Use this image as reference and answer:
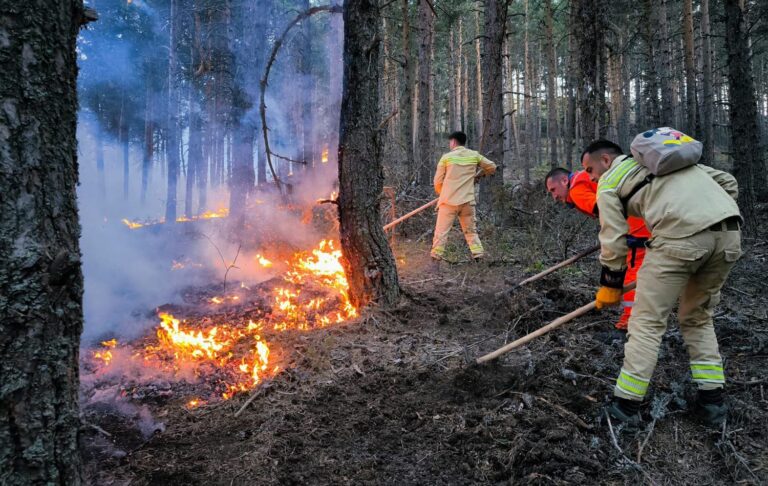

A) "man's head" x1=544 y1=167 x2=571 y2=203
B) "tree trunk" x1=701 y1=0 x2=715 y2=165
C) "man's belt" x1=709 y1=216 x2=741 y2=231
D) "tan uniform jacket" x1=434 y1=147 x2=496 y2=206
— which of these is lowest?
"man's belt" x1=709 y1=216 x2=741 y2=231

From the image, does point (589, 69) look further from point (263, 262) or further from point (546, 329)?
point (263, 262)

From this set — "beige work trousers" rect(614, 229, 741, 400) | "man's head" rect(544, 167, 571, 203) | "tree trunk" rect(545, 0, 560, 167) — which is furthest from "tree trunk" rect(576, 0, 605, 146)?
"tree trunk" rect(545, 0, 560, 167)

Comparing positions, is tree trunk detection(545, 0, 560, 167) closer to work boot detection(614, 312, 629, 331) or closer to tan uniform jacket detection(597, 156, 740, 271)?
work boot detection(614, 312, 629, 331)

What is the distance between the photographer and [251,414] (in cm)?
342

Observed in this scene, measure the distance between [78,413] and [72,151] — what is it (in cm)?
115

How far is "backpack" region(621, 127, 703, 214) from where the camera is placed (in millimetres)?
2887

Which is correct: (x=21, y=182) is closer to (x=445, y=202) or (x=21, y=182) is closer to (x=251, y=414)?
(x=251, y=414)

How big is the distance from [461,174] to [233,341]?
5.01 m

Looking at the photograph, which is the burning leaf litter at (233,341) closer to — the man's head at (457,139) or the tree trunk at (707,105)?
the man's head at (457,139)

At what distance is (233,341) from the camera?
16.3ft

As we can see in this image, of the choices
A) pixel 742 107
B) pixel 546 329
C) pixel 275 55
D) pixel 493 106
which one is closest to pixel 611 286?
pixel 546 329

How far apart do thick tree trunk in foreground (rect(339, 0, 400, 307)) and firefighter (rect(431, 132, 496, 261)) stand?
2.82m

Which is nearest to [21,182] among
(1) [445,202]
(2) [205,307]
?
(2) [205,307]

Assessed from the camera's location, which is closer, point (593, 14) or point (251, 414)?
point (251, 414)
